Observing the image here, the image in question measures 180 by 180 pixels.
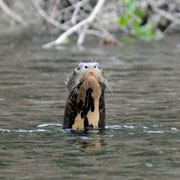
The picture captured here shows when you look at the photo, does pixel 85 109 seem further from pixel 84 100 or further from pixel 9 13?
pixel 9 13

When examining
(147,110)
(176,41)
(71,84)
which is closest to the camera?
(71,84)

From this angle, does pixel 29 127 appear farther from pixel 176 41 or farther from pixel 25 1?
pixel 25 1

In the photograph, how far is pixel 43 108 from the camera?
8.49 m

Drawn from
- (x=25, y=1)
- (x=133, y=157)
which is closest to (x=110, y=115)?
(x=133, y=157)

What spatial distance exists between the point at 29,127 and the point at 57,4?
12.2 m

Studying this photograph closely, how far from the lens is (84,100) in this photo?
674cm

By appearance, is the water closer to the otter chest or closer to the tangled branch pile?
the otter chest

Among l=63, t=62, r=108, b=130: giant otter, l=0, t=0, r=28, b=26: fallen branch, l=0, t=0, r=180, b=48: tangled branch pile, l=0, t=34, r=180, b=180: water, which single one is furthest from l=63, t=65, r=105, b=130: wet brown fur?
l=0, t=0, r=28, b=26: fallen branch

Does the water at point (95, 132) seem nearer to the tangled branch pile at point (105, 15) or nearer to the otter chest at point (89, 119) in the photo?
the otter chest at point (89, 119)

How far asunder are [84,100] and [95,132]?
340mm

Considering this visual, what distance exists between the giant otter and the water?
15 centimetres

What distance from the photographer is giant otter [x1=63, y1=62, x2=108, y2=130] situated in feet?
21.4

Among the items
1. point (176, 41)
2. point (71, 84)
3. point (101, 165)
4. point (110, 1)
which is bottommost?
point (101, 165)

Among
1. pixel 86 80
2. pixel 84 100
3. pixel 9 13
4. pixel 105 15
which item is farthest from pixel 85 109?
pixel 105 15
